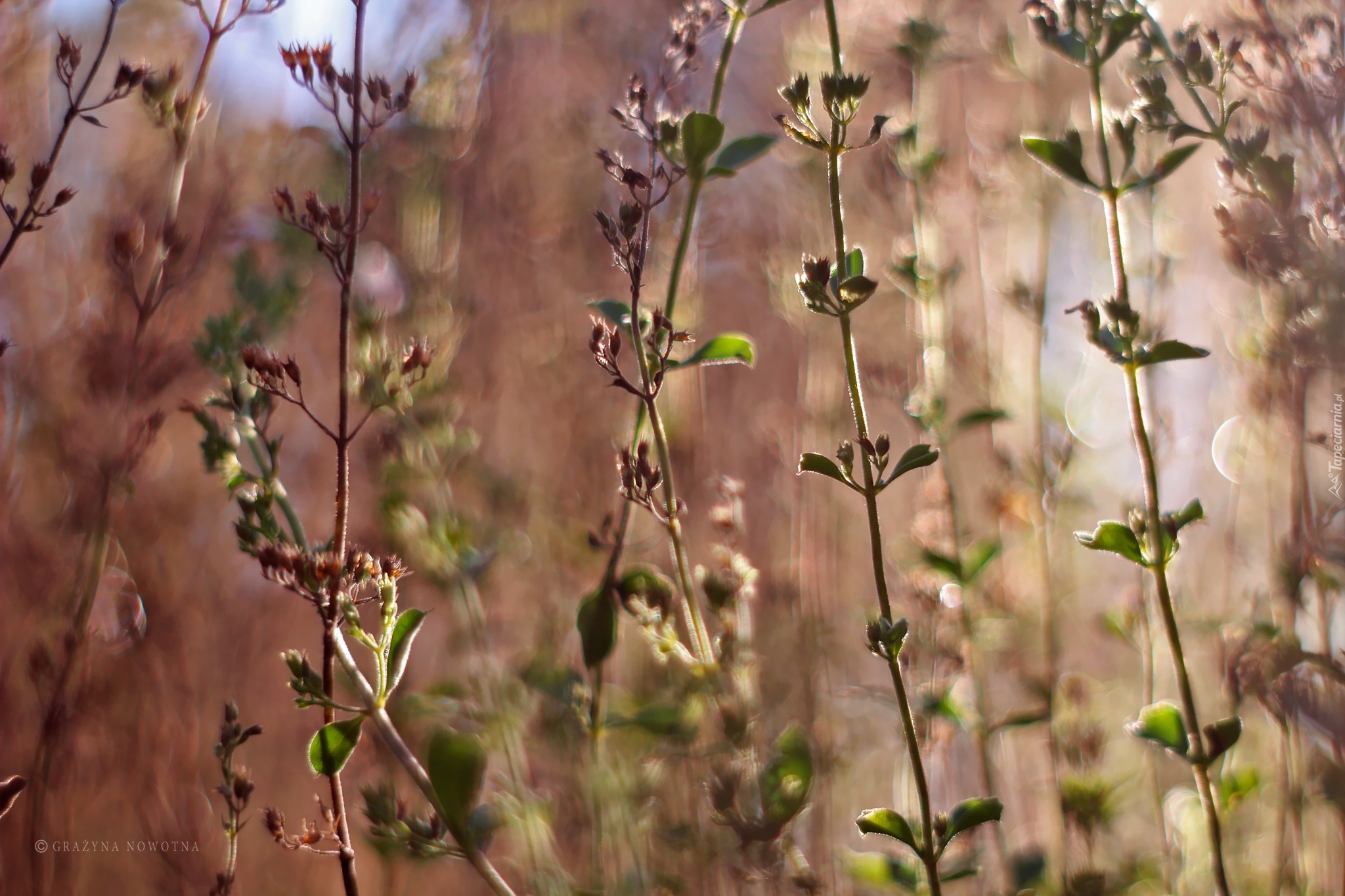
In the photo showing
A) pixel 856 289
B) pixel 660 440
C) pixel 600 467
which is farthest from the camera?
pixel 600 467

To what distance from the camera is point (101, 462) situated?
42.6 inches

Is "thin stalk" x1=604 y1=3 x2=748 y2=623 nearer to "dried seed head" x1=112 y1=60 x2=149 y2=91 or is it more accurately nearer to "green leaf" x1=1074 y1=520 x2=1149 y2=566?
"green leaf" x1=1074 y1=520 x2=1149 y2=566

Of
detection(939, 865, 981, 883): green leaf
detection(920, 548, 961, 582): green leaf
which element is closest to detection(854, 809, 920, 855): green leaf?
detection(939, 865, 981, 883): green leaf

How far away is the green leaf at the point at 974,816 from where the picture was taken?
2.10 feet

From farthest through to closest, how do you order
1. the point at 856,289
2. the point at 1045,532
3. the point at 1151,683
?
the point at 1045,532
the point at 1151,683
the point at 856,289

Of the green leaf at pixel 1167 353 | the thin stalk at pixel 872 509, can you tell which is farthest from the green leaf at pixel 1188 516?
Result: the thin stalk at pixel 872 509

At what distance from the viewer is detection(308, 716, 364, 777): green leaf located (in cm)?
63

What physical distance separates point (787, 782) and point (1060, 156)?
1.94 feet

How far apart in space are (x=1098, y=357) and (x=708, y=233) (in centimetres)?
84

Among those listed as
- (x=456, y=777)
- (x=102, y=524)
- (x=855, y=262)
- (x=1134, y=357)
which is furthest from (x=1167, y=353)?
(x=102, y=524)

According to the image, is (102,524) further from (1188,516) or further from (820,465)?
(1188,516)

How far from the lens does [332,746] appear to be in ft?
2.13

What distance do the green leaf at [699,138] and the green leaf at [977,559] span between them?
0.60 m

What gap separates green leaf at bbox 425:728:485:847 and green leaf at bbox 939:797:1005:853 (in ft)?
1.14
